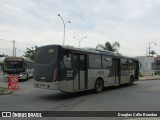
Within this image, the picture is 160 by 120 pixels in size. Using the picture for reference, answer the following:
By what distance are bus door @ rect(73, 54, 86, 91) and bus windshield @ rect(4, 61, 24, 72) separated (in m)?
15.9

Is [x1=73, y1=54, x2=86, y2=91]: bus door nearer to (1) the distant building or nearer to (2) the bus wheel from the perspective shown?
(2) the bus wheel

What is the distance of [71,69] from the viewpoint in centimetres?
1481

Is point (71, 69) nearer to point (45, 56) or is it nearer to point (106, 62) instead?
point (45, 56)

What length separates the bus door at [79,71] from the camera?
15164mm

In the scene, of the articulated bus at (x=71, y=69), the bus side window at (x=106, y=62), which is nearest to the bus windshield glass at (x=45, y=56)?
the articulated bus at (x=71, y=69)

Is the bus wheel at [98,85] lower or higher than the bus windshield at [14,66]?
lower

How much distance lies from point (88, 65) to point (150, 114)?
22.7 ft

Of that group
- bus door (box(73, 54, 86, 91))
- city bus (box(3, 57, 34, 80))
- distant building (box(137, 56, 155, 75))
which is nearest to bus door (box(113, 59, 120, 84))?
bus door (box(73, 54, 86, 91))

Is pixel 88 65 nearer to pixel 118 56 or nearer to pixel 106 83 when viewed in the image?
pixel 106 83

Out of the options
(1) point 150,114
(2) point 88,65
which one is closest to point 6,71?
(2) point 88,65

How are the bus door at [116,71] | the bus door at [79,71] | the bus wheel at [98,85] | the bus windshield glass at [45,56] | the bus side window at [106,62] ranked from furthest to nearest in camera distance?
the bus door at [116,71], the bus side window at [106,62], the bus wheel at [98,85], the bus door at [79,71], the bus windshield glass at [45,56]

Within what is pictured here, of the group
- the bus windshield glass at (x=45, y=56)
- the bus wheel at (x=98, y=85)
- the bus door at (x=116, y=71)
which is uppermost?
the bus windshield glass at (x=45, y=56)

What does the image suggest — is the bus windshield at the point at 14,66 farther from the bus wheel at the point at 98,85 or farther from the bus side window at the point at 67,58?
the bus side window at the point at 67,58

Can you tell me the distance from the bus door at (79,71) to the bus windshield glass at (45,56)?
→ 4.85 feet
